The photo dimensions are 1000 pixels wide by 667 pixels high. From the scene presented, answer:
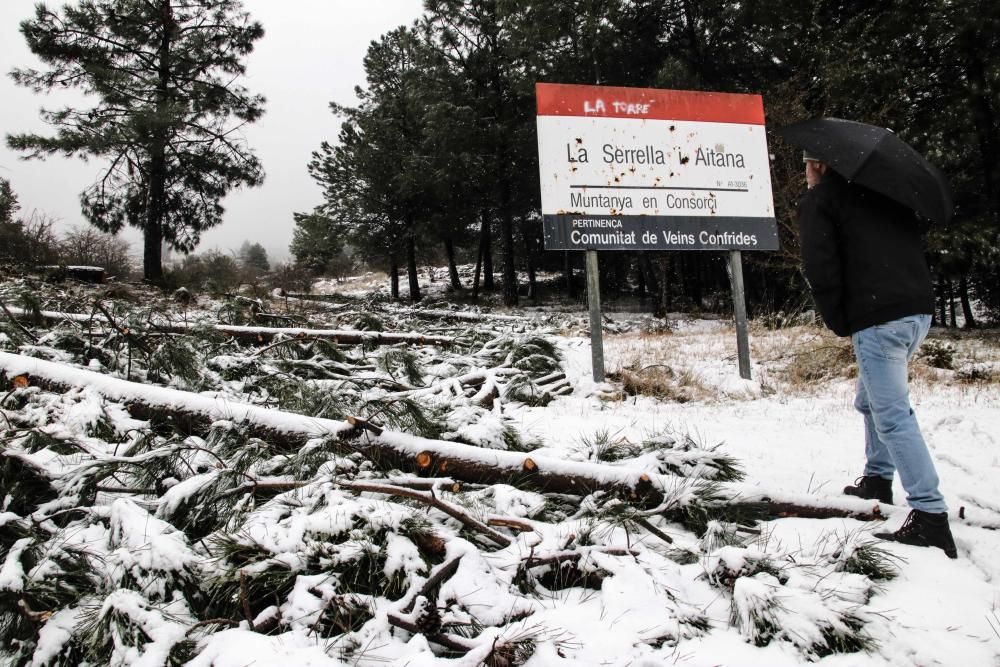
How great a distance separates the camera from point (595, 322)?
5.52 m

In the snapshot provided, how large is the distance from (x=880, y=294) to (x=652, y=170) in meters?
3.88

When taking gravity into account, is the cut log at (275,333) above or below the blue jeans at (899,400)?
above

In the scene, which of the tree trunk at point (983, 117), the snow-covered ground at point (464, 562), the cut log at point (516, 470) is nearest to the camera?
the snow-covered ground at point (464, 562)

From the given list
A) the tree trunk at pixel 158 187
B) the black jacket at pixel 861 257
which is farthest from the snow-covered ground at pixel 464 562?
the tree trunk at pixel 158 187

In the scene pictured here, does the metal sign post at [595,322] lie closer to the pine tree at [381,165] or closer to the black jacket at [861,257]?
the black jacket at [861,257]

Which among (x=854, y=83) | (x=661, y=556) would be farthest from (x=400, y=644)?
(x=854, y=83)

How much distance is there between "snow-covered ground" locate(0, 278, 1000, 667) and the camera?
4.42 feet

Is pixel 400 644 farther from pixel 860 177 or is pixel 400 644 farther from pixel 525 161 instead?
pixel 525 161

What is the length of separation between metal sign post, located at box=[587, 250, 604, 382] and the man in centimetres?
308

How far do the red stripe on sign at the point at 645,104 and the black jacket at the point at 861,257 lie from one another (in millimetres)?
3727

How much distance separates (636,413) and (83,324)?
16.9 ft

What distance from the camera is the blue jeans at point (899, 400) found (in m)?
2.09

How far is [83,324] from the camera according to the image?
4.68m

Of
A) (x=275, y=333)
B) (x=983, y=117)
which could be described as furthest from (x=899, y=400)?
(x=983, y=117)
